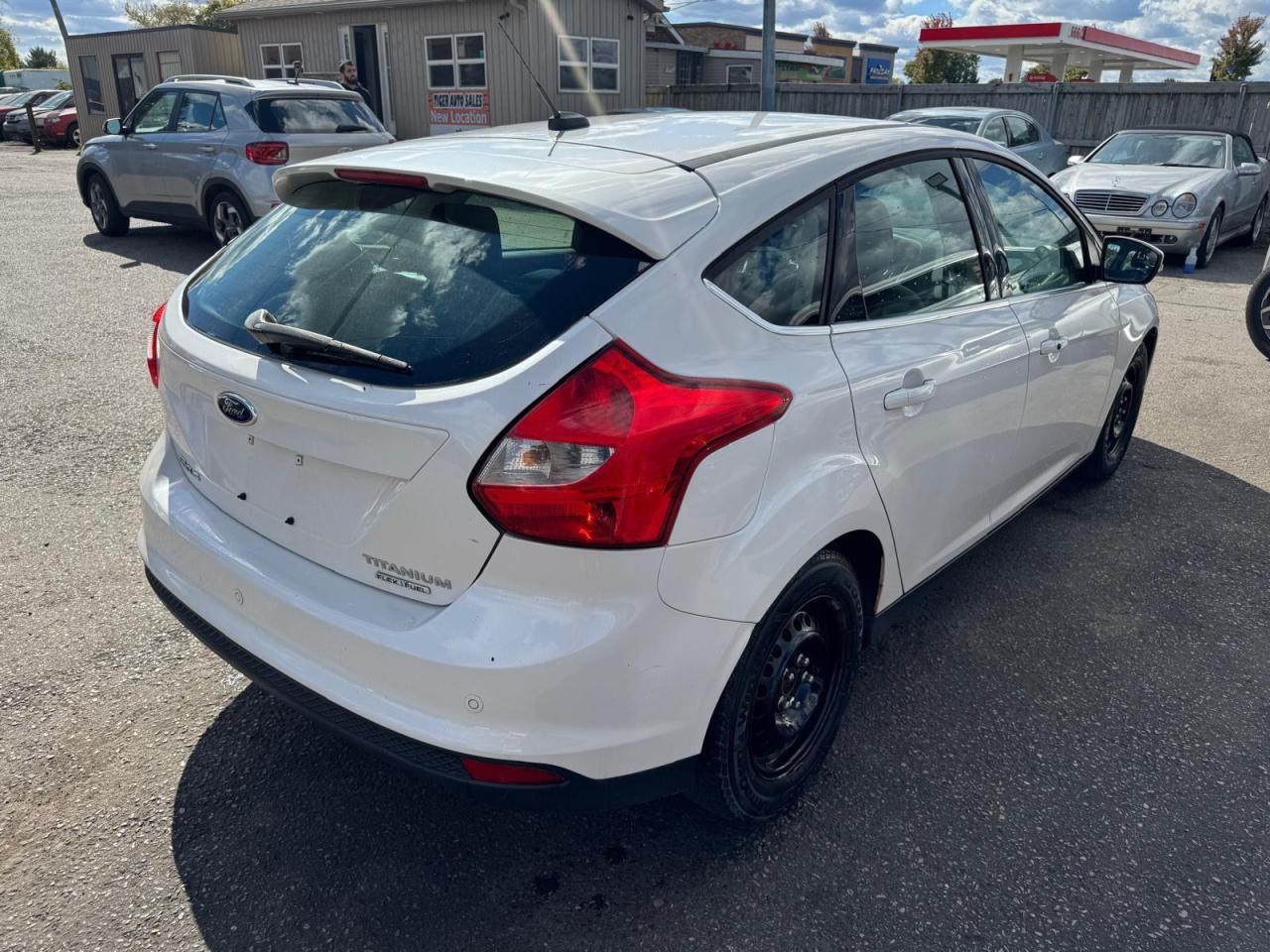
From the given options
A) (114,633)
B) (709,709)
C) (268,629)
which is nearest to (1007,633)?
(709,709)

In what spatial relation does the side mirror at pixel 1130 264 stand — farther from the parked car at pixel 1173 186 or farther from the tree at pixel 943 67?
the tree at pixel 943 67

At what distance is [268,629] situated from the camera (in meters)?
2.25

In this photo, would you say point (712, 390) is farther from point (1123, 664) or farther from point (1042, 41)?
point (1042, 41)

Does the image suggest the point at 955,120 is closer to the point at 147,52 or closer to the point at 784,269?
the point at 784,269

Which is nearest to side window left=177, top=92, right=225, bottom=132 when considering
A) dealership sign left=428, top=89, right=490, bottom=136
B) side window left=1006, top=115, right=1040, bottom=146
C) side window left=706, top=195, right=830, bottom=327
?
side window left=706, top=195, right=830, bottom=327

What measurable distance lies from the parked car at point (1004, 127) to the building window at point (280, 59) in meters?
17.8

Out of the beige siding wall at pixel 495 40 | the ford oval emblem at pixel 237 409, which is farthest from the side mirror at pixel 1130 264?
the beige siding wall at pixel 495 40

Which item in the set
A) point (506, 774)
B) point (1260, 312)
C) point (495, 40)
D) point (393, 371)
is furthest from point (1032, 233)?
point (495, 40)

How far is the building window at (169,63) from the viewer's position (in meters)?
26.3

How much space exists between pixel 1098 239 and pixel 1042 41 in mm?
31038

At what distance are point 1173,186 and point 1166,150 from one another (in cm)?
155

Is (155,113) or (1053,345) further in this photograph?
(155,113)

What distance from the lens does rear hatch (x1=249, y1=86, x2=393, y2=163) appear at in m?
9.70

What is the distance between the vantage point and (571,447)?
189cm
